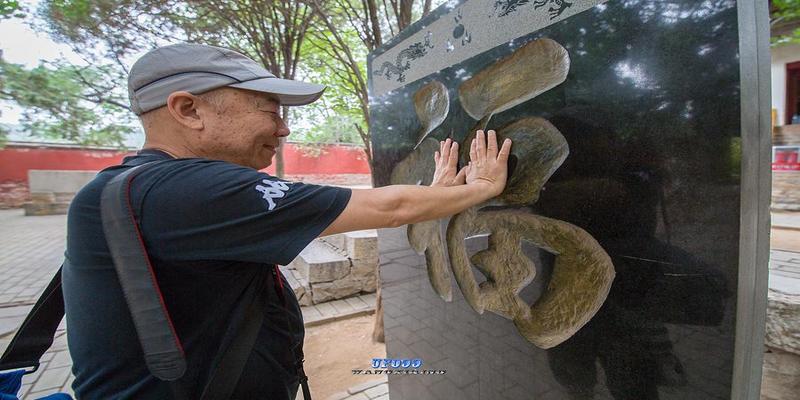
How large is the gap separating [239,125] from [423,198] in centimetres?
58

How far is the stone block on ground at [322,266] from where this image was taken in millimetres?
4625

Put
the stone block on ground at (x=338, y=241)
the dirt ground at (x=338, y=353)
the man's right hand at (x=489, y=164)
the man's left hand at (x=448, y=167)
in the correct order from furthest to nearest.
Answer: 1. the stone block on ground at (x=338, y=241)
2. the dirt ground at (x=338, y=353)
3. the man's left hand at (x=448, y=167)
4. the man's right hand at (x=489, y=164)

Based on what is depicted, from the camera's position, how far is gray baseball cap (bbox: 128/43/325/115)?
1049mm

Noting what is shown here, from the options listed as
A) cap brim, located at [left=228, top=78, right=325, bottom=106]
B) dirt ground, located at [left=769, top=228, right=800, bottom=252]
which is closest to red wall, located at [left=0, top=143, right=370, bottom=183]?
cap brim, located at [left=228, top=78, right=325, bottom=106]

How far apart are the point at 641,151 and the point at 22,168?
16764 mm

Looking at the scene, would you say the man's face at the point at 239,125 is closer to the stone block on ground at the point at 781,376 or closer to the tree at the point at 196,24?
the stone block on ground at the point at 781,376

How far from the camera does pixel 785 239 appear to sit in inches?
153

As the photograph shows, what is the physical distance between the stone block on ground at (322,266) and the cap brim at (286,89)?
360 cm

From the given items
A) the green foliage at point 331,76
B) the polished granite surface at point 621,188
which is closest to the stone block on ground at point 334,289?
the green foliage at point 331,76

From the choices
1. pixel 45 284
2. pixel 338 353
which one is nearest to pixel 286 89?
pixel 338 353

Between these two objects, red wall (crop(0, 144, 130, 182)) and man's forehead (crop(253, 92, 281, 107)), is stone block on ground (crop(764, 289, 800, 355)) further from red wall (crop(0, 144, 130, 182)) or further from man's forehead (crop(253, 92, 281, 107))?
red wall (crop(0, 144, 130, 182))

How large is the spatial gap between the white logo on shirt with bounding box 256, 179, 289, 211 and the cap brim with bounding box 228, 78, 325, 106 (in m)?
0.33

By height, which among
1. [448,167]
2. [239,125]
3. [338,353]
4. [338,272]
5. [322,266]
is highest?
[239,125]

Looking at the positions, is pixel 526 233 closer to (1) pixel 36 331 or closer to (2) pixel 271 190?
(2) pixel 271 190
